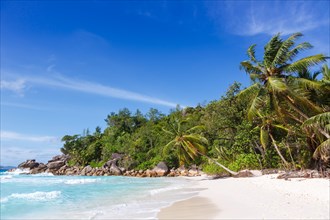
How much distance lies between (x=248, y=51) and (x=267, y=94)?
326 cm

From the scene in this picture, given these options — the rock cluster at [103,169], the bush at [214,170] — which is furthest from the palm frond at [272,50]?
the rock cluster at [103,169]

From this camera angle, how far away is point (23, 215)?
416 inches

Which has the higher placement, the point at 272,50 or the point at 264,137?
the point at 272,50

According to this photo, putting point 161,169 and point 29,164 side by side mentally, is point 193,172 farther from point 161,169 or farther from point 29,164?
point 29,164

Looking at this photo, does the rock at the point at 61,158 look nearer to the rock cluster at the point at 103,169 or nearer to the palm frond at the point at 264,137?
the rock cluster at the point at 103,169

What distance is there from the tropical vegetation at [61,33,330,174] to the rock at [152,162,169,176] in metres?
1.66

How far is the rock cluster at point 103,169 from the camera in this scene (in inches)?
1379

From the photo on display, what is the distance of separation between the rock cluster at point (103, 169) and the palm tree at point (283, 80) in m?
17.3

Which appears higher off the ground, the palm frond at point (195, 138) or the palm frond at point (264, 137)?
the palm frond at point (195, 138)

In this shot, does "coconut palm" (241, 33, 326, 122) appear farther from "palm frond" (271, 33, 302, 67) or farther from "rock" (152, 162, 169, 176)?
"rock" (152, 162, 169, 176)

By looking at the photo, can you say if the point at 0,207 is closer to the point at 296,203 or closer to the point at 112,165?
the point at 296,203

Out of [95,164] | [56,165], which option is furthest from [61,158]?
[95,164]

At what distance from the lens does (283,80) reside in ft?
51.0

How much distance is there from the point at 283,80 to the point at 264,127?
717cm
